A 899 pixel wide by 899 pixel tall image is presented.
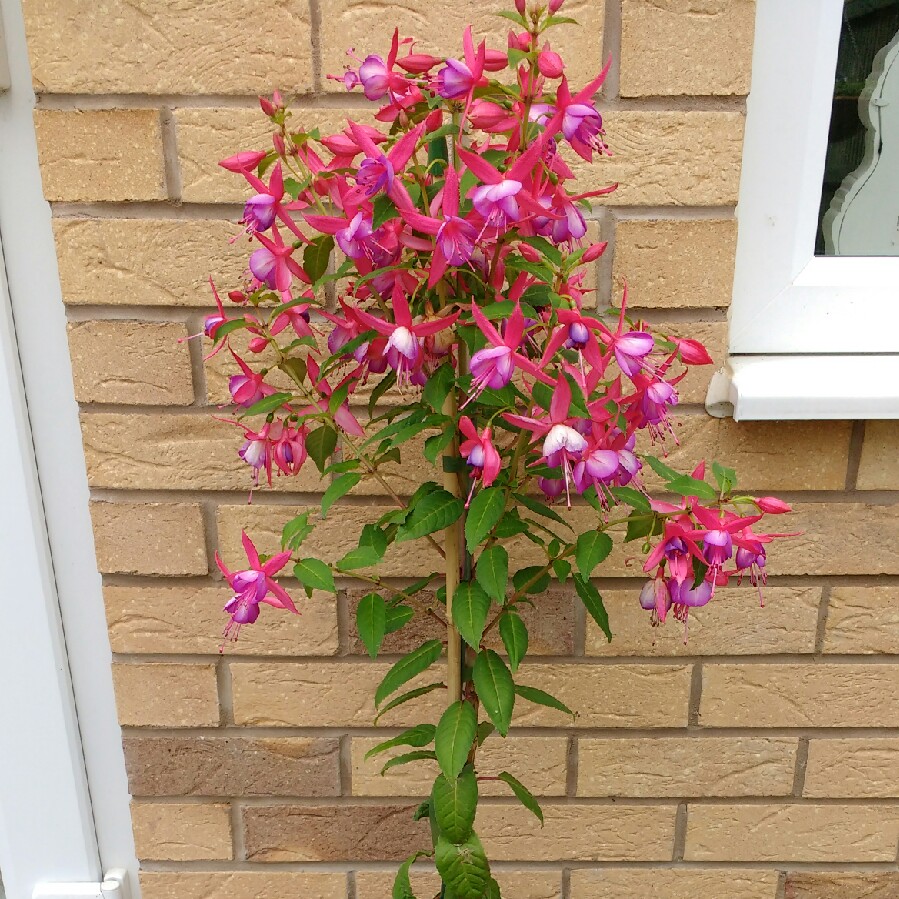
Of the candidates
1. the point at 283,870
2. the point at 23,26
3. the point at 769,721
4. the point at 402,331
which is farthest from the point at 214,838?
the point at 23,26

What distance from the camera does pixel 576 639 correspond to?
1.09 m

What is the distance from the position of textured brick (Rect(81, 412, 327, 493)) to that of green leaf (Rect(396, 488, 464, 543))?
34 cm

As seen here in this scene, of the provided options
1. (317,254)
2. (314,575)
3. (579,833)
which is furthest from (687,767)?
(317,254)

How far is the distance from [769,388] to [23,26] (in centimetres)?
93

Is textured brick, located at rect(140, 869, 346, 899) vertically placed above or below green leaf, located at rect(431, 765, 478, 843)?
below

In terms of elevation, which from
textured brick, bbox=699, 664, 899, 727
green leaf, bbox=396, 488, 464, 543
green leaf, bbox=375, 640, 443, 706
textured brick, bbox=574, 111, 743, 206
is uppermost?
textured brick, bbox=574, 111, 743, 206

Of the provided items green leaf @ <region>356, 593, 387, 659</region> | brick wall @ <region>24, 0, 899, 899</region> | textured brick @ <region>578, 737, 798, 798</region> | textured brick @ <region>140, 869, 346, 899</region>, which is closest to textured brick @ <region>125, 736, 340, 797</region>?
brick wall @ <region>24, 0, 899, 899</region>

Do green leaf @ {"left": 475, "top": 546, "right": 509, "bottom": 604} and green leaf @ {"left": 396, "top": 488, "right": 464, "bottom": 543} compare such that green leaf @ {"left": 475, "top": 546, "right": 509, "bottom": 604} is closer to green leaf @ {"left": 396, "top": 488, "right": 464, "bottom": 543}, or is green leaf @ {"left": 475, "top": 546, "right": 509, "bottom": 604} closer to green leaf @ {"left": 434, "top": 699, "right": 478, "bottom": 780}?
green leaf @ {"left": 396, "top": 488, "right": 464, "bottom": 543}

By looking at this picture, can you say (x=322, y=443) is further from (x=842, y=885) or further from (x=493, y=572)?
(x=842, y=885)

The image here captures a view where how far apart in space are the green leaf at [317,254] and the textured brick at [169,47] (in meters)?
0.34

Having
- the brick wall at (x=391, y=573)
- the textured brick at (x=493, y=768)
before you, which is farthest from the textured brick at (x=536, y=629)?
the textured brick at (x=493, y=768)

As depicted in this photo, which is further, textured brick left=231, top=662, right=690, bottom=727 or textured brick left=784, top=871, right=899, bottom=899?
textured brick left=784, top=871, right=899, bottom=899

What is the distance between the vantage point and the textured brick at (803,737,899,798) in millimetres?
1145

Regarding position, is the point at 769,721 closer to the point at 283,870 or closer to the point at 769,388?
the point at 769,388
